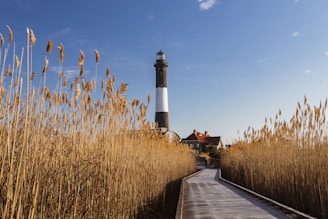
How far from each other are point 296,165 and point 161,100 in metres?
19.7

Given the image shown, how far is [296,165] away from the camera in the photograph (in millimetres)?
4801

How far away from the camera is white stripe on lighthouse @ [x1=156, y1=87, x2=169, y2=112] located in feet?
79.7

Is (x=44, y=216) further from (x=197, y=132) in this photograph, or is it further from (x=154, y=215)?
(x=197, y=132)

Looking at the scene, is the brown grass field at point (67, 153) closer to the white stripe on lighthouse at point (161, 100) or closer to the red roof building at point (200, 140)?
the white stripe on lighthouse at point (161, 100)

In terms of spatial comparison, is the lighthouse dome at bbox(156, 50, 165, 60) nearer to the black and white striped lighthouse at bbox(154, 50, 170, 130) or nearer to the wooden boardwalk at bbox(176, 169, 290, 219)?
the black and white striped lighthouse at bbox(154, 50, 170, 130)

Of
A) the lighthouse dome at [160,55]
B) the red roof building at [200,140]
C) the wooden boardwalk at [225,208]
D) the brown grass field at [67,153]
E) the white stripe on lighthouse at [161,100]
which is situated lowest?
the wooden boardwalk at [225,208]

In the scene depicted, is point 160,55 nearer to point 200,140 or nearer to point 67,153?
point 200,140

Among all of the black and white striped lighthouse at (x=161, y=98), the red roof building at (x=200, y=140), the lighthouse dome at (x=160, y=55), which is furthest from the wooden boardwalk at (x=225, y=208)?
the red roof building at (x=200, y=140)

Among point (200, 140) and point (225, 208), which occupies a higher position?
point (200, 140)

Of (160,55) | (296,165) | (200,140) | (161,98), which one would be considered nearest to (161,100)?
(161,98)

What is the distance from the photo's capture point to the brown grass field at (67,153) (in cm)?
161

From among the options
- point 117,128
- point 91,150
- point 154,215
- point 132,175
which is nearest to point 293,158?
point 154,215

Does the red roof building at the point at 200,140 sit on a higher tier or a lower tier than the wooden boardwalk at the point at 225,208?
higher

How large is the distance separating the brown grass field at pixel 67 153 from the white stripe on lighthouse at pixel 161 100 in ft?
66.9
